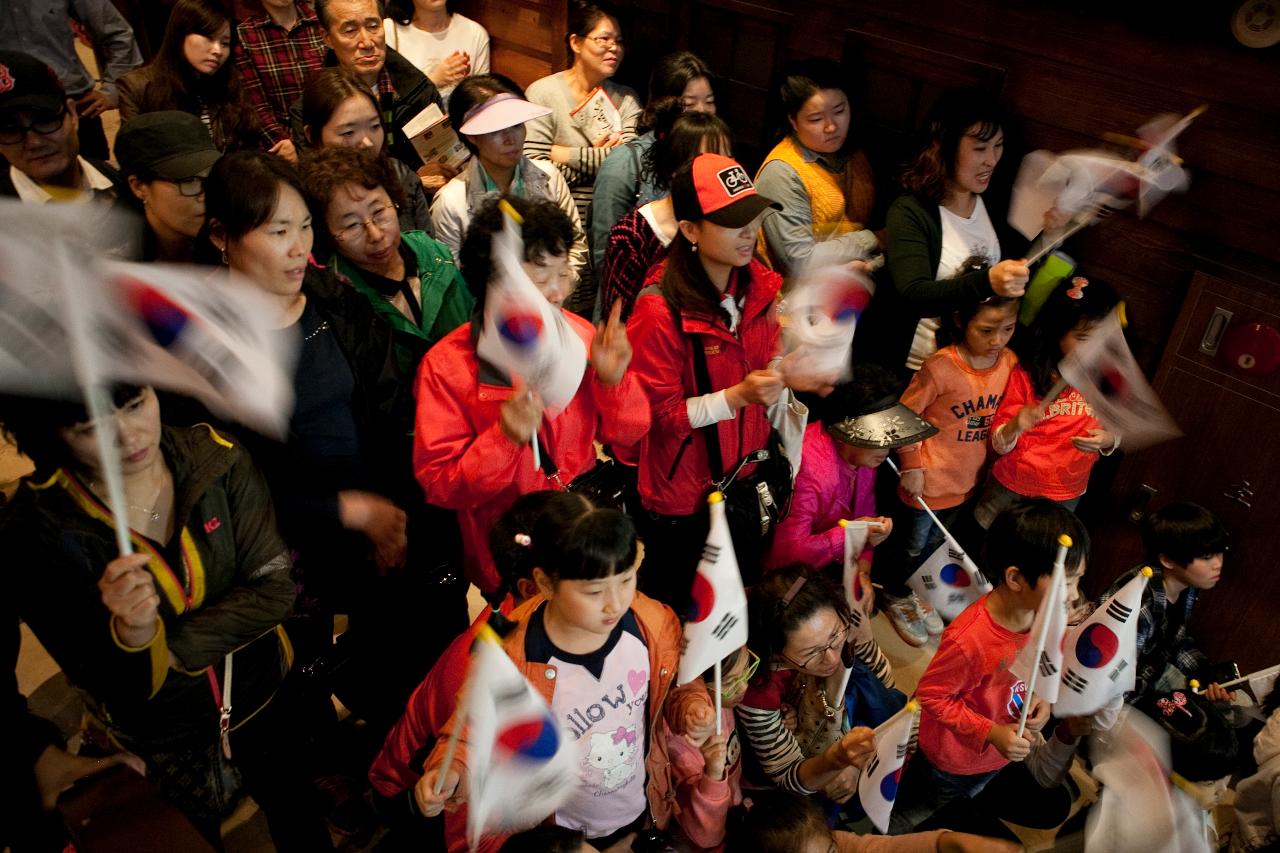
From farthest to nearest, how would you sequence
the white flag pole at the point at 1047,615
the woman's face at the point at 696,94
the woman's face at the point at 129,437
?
1. the woman's face at the point at 696,94
2. the white flag pole at the point at 1047,615
3. the woman's face at the point at 129,437

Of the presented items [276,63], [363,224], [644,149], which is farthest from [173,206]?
[644,149]

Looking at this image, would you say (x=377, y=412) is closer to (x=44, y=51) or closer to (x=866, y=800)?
(x=866, y=800)

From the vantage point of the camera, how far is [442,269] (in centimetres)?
321

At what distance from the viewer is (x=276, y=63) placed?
4.69m

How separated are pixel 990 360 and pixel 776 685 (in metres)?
1.67

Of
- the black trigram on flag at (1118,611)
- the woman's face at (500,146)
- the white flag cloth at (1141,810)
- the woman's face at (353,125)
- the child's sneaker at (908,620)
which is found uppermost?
A: the woman's face at (353,125)

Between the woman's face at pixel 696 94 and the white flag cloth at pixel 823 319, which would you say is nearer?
the white flag cloth at pixel 823 319

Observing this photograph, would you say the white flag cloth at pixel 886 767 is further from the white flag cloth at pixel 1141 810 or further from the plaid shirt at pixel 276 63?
the plaid shirt at pixel 276 63

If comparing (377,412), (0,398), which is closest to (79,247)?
(0,398)

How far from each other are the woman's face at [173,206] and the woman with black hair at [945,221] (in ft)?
8.52

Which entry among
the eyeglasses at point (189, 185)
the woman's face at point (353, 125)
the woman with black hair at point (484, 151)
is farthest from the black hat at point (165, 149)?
the woman with black hair at point (484, 151)

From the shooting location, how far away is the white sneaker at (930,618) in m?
4.09

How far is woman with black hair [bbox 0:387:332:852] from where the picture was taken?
6.82ft

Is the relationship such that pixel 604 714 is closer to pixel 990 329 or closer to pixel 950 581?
pixel 950 581
